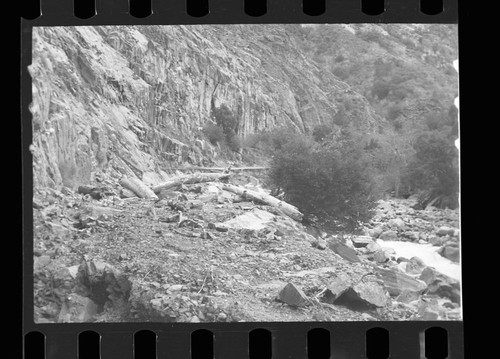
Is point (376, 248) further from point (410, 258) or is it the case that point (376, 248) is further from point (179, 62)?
point (179, 62)

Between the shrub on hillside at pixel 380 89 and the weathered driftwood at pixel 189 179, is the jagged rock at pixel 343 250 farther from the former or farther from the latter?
the shrub on hillside at pixel 380 89

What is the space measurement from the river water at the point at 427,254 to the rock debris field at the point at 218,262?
0.03 meters

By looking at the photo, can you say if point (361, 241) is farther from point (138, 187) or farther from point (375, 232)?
point (138, 187)

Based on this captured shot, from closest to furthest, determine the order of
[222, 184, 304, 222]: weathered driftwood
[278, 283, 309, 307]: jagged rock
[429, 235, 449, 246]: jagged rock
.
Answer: [278, 283, 309, 307]: jagged rock → [429, 235, 449, 246]: jagged rock → [222, 184, 304, 222]: weathered driftwood

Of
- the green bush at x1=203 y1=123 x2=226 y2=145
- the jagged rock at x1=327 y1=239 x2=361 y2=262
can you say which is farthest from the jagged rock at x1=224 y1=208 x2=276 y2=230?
the green bush at x1=203 y1=123 x2=226 y2=145

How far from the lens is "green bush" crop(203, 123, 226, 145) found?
931 cm

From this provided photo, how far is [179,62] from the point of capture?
934 cm

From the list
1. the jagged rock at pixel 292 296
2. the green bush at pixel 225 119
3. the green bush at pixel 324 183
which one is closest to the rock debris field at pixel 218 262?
the jagged rock at pixel 292 296

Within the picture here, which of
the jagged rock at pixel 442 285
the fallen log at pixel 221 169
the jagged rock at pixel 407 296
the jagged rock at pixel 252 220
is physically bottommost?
the jagged rock at pixel 407 296

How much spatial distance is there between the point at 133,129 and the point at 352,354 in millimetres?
3018

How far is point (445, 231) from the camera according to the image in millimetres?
9195

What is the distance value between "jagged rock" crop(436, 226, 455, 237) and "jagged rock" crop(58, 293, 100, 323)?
11.0ft

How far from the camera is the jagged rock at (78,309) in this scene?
9125mm

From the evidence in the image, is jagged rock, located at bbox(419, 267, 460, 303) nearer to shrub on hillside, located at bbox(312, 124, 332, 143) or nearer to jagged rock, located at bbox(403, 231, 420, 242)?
jagged rock, located at bbox(403, 231, 420, 242)
